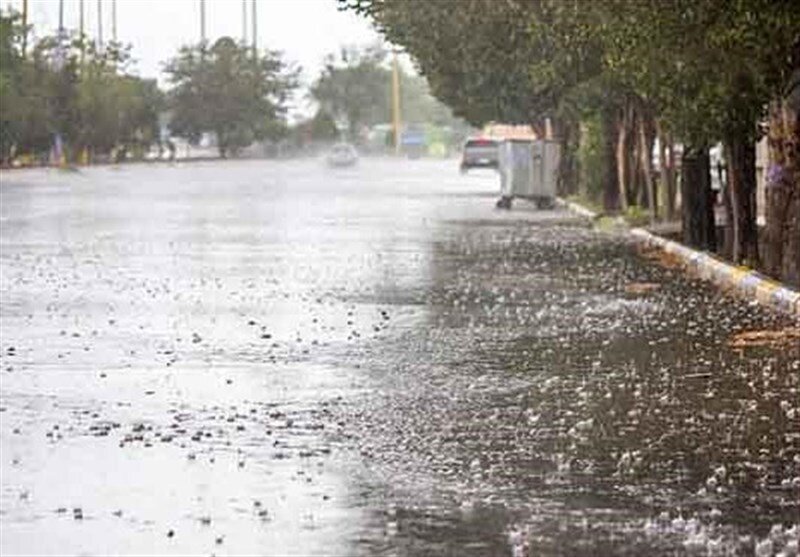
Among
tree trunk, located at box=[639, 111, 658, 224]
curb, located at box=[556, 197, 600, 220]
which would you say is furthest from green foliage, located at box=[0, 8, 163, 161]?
tree trunk, located at box=[639, 111, 658, 224]

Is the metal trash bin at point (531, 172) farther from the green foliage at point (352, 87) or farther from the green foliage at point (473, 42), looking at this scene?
the green foliage at point (352, 87)

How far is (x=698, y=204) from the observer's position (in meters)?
28.8

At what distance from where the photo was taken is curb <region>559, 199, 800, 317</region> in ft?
62.5

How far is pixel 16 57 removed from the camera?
303 feet

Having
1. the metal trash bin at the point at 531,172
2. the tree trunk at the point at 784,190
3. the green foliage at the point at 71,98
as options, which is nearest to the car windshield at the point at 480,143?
the green foliage at the point at 71,98

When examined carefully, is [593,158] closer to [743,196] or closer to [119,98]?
[743,196]

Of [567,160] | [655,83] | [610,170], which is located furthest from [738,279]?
[567,160]

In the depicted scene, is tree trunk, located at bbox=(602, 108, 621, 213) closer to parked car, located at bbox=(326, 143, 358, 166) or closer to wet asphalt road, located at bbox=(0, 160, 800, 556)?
wet asphalt road, located at bbox=(0, 160, 800, 556)

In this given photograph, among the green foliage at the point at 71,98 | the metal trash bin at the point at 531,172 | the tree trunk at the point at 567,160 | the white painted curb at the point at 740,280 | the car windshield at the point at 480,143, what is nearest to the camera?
the white painted curb at the point at 740,280

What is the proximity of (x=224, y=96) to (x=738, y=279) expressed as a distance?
367 ft

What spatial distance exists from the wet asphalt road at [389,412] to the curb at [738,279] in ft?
1.06

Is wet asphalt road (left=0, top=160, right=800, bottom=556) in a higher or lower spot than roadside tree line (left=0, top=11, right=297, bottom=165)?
lower

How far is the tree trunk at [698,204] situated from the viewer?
28.6 meters

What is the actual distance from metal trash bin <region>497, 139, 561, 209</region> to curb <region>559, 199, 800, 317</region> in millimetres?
17994
